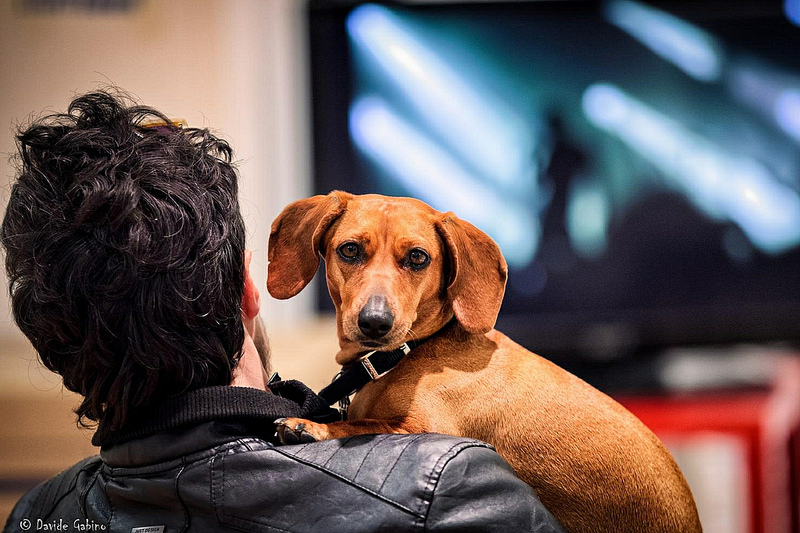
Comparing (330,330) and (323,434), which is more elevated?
(323,434)

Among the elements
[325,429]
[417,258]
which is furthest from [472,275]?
[325,429]

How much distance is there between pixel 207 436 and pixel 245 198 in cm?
211

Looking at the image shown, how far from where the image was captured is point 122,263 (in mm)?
929

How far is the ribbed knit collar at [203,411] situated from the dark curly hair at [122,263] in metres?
0.02

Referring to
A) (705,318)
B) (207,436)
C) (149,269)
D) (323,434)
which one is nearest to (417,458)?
(323,434)

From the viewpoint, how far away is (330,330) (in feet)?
8.99

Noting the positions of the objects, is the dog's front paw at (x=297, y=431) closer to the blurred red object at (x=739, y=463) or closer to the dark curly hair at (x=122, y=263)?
the dark curly hair at (x=122, y=263)

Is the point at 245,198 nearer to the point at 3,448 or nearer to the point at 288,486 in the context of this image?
the point at 3,448

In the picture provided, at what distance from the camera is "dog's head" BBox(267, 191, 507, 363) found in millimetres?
1093

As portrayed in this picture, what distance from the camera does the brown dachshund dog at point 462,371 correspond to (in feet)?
3.53

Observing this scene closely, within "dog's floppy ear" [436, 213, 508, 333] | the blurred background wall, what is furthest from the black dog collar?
the blurred background wall

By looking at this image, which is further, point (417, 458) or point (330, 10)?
point (330, 10)

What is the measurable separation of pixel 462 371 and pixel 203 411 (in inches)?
14.4

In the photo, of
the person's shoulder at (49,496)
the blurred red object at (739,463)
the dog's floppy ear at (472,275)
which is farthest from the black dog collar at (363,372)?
the blurred red object at (739,463)
